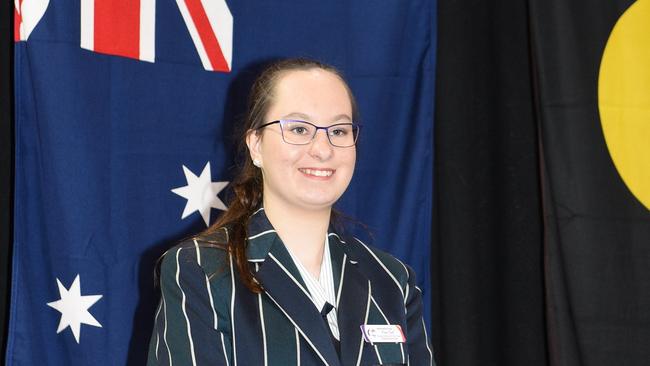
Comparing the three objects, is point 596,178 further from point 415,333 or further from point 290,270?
point 290,270

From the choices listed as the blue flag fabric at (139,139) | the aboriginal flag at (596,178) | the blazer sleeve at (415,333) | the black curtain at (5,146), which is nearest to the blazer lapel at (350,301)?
the blazer sleeve at (415,333)

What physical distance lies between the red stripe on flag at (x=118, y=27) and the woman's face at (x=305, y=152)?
2.40 feet

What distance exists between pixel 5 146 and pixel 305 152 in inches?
43.1

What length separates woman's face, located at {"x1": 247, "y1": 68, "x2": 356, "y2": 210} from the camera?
1.73 m

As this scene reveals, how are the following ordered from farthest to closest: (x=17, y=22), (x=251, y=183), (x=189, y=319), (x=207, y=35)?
(x=207, y=35)
(x=17, y=22)
(x=251, y=183)
(x=189, y=319)

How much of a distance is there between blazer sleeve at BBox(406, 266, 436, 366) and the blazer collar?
157mm

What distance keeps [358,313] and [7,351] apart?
1.06 metres

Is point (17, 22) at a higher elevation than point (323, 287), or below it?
higher

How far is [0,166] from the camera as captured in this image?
235 centimetres

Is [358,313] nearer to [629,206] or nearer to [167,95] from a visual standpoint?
[167,95]

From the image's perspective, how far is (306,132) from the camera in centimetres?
175

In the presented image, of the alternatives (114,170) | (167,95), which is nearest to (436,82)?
(167,95)

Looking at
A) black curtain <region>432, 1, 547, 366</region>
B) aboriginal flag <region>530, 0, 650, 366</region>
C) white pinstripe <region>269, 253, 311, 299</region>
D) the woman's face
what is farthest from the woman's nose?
aboriginal flag <region>530, 0, 650, 366</region>

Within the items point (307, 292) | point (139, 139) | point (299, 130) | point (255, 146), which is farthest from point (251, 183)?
point (139, 139)
